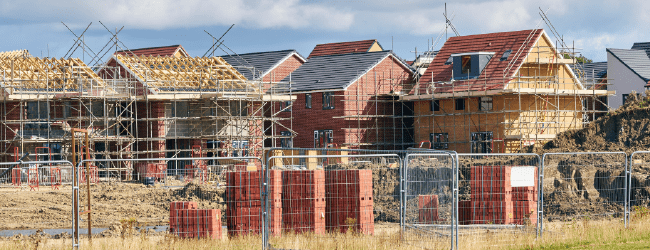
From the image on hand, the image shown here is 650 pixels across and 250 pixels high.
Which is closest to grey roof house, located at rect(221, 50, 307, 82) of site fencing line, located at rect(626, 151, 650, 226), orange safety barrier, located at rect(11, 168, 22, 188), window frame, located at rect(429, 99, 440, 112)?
window frame, located at rect(429, 99, 440, 112)

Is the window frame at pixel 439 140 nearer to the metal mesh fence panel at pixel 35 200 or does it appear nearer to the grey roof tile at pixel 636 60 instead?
the grey roof tile at pixel 636 60

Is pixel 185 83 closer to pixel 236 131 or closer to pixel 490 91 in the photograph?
pixel 236 131

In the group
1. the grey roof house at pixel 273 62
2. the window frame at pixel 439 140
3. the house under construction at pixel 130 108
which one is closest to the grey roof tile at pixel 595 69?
the window frame at pixel 439 140

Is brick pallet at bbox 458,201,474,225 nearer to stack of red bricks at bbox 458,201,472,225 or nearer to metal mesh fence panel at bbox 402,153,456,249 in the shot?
stack of red bricks at bbox 458,201,472,225

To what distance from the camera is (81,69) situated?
4022 cm

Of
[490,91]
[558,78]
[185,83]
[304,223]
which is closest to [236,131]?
[185,83]

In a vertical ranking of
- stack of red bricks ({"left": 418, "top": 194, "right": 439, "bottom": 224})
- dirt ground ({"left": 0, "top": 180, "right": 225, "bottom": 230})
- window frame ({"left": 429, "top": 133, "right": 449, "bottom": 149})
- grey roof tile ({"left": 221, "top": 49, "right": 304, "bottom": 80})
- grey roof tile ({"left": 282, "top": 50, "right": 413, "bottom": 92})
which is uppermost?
grey roof tile ({"left": 221, "top": 49, "right": 304, "bottom": 80})

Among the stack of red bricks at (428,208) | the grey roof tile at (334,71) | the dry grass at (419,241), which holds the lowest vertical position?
the dry grass at (419,241)

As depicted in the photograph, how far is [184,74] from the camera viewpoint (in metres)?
42.4

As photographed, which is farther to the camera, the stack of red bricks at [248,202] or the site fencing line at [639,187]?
the site fencing line at [639,187]

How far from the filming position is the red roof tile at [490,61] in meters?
44.1

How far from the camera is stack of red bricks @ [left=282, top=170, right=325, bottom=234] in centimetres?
1623

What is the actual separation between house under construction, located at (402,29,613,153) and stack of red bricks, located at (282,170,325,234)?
87.7 feet

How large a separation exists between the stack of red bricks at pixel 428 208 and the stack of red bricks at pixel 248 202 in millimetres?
2940
